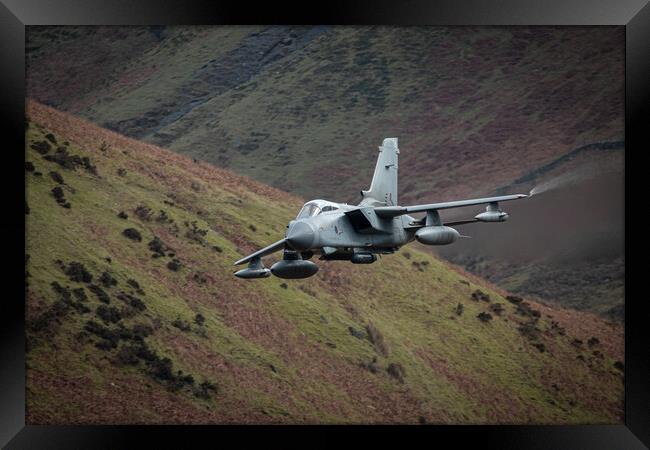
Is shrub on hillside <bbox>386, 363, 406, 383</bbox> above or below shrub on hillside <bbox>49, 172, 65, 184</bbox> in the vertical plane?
below

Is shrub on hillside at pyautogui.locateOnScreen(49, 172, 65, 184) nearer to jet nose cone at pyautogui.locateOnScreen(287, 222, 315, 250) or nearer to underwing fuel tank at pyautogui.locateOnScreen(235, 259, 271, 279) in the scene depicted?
underwing fuel tank at pyautogui.locateOnScreen(235, 259, 271, 279)

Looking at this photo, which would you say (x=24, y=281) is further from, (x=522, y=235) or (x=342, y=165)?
(x=342, y=165)

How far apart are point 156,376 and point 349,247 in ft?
31.3

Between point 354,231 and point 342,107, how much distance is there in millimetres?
36644

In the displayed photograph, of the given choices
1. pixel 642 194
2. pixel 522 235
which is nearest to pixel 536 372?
pixel 522 235

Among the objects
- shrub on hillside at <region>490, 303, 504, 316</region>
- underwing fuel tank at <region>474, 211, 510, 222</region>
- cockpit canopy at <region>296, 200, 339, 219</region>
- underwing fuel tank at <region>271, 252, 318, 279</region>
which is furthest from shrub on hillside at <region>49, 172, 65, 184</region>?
underwing fuel tank at <region>474, 211, 510, 222</region>

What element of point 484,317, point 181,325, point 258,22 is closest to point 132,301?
point 181,325

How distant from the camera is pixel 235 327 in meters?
33.1

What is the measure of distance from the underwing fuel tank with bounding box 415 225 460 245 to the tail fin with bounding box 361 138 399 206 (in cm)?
215

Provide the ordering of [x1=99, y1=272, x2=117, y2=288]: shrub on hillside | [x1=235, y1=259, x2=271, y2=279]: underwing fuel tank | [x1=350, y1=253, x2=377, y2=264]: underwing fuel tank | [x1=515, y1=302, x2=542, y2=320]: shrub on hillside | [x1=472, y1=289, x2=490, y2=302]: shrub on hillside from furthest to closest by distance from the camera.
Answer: [x1=472, y1=289, x2=490, y2=302]: shrub on hillside → [x1=515, y1=302, x2=542, y2=320]: shrub on hillside → [x1=99, y1=272, x2=117, y2=288]: shrub on hillside → [x1=235, y1=259, x2=271, y2=279]: underwing fuel tank → [x1=350, y1=253, x2=377, y2=264]: underwing fuel tank

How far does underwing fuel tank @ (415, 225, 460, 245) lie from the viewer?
902 inches

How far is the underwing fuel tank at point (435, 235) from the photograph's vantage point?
22922 millimetres

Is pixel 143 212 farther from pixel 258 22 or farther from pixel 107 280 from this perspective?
pixel 258 22

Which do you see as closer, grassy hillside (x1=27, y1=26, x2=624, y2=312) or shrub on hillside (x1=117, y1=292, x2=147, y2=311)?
shrub on hillside (x1=117, y1=292, x2=147, y2=311)
